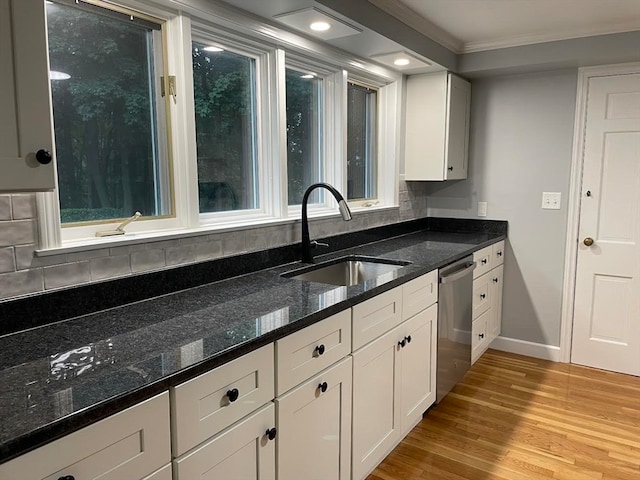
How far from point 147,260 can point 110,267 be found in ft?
0.50

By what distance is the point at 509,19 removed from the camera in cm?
280

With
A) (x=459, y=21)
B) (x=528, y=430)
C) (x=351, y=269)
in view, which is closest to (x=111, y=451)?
(x=351, y=269)

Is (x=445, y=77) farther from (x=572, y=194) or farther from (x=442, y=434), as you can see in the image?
(x=442, y=434)

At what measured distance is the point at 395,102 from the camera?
342 centimetres

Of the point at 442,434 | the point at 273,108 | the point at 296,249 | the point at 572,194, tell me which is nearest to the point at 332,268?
the point at 296,249

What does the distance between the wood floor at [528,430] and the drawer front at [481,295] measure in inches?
18.2

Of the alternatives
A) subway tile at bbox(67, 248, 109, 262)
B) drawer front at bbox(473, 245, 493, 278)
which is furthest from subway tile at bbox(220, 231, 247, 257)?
drawer front at bbox(473, 245, 493, 278)

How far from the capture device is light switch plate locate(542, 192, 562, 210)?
3.45 meters

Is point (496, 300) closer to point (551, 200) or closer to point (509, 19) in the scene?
point (551, 200)

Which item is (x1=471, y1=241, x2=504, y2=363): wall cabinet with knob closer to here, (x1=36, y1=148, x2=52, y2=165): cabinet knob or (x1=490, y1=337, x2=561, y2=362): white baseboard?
(x1=490, y1=337, x2=561, y2=362): white baseboard

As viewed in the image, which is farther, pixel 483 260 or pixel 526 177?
pixel 526 177

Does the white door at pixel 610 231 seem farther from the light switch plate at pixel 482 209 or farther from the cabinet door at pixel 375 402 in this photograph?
the cabinet door at pixel 375 402

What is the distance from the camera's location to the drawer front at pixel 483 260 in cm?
312

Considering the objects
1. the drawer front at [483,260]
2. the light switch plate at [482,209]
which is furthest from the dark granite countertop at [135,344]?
the light switch plate at [482,209]
